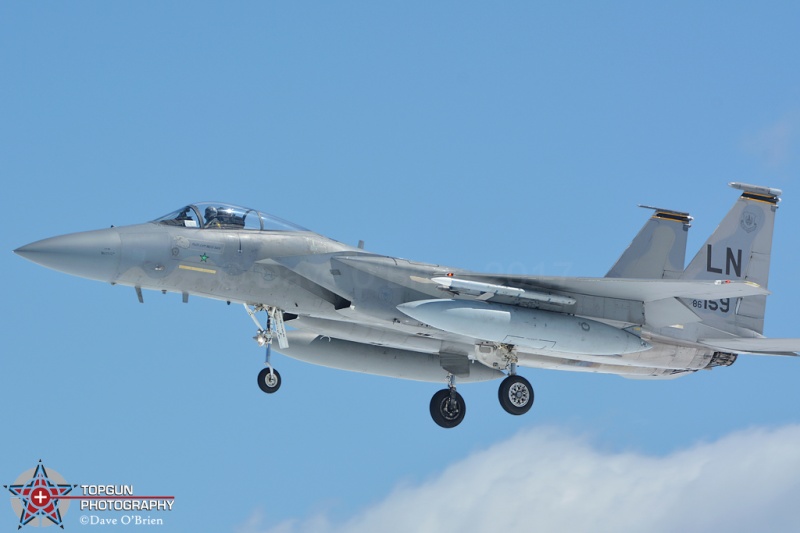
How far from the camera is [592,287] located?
64.4 feet

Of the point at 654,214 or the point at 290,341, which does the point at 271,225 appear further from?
the point at 654,214

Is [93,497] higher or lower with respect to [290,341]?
lower

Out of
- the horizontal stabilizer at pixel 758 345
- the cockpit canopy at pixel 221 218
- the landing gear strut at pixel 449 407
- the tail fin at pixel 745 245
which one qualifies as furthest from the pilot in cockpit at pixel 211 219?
the tail fin at pixel 745 245

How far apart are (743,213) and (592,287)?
5.04 m

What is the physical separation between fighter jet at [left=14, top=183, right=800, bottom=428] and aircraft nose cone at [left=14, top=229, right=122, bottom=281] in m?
0.02

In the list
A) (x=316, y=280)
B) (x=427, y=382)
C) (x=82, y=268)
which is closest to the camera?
(x=82, y=268)

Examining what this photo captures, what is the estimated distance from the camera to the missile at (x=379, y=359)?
2127 cm

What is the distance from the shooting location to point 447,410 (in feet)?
69.2

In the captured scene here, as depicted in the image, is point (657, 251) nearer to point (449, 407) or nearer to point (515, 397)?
point (515, 397)

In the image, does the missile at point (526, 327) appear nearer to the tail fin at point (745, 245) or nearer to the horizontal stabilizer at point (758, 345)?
the horizontal stabilizer at point (758, 345)

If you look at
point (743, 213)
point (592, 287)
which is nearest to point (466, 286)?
point (592, 287)

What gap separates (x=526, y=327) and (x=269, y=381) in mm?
4528

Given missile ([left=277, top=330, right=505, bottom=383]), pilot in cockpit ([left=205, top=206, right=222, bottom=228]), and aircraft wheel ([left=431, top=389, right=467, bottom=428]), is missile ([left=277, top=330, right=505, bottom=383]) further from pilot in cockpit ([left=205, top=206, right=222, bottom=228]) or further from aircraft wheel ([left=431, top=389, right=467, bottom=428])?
pilot in cockpit ([left=205, top=206, right=222, bottom=228])

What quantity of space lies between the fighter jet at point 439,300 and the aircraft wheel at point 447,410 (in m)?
0.03
